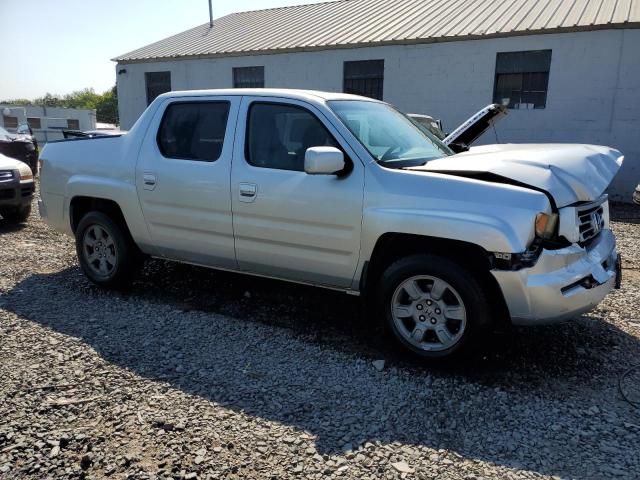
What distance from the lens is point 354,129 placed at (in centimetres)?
397

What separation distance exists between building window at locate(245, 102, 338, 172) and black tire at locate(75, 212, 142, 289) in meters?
1.69

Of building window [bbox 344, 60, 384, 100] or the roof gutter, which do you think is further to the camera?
building window [bbox 344, 60, 384, 100]

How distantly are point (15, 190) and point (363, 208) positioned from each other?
A: 6.57 metres

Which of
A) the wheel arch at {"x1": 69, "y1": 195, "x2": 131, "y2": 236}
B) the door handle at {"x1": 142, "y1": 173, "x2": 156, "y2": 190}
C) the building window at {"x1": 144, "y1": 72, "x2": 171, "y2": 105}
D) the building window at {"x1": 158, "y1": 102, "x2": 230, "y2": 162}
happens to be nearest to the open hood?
the building window at {"x1": 158, "y1": 102, "x2": 230, "y2": 162}

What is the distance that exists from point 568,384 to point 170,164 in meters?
3.50

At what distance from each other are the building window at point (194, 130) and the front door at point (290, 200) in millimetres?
242

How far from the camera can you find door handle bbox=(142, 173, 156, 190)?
4645 mm

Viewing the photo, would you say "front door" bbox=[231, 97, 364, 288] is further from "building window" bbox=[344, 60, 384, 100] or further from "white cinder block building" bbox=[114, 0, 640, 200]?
"building window" bbox=[344, 60, 384, 100]

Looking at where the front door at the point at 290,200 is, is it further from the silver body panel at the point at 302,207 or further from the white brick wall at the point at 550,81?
the white brick wall at the point at 550,81

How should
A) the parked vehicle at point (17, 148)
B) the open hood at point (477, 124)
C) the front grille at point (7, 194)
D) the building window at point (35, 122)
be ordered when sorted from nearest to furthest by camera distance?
the open hood at point (477, 124) → the front grille at point (7, 194) → the parked vehicle at point (17, 148) → the building window at point (35, 122)

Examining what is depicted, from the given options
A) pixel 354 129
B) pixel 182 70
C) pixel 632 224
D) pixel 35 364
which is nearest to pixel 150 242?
pixel 35 364

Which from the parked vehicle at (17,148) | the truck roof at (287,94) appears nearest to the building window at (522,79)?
the truck roof at (287,94)

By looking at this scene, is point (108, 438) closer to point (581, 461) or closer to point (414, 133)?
point (581, 461)

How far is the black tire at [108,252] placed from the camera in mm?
5055
